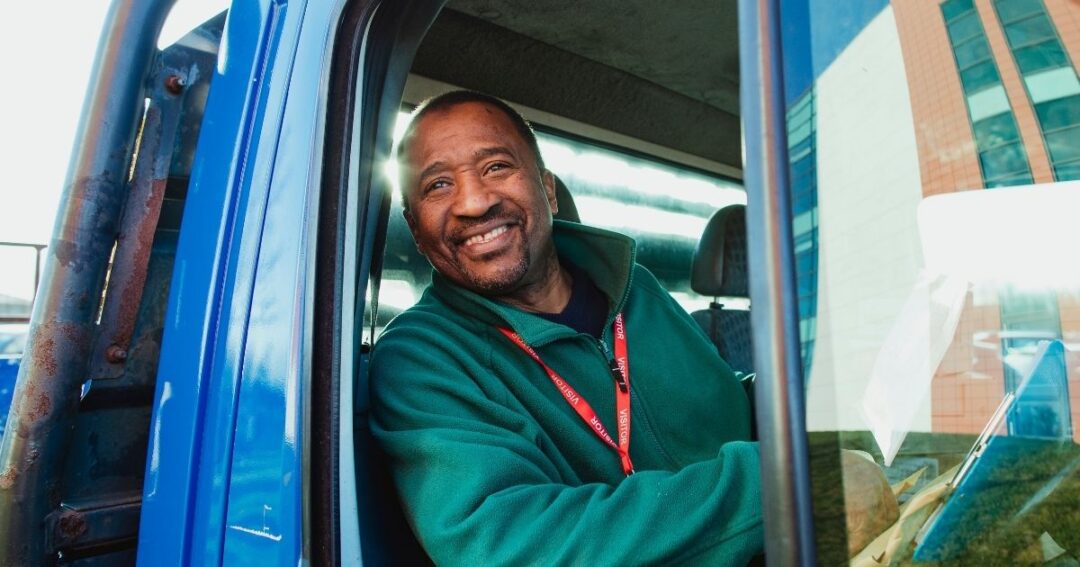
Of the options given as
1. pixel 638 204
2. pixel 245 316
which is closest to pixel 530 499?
pixel 245 316

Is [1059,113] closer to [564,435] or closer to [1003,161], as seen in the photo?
[1003,161]

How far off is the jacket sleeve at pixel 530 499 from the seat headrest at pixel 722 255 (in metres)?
1.69

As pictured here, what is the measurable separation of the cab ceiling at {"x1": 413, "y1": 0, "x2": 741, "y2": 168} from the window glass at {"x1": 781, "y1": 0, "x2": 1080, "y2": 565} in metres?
1.88

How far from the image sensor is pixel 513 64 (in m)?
3.08

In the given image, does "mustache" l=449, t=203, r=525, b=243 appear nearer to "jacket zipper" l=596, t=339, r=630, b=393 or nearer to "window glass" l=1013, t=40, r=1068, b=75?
"jacket zipper" l=596, t=339, r=630, b=393

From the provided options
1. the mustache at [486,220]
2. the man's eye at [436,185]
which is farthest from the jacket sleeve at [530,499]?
the man's eye at [436,185]

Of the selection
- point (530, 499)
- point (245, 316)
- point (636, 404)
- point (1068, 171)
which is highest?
point (1068, 171)

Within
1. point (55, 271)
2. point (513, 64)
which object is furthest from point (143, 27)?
point (513, 64)

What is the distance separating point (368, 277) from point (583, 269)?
0.78m

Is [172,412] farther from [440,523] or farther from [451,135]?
[451,135]

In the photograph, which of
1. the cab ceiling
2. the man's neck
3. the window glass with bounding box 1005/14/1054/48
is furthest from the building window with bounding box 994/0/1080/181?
the cab ceiling

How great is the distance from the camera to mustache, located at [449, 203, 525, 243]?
6.19ft

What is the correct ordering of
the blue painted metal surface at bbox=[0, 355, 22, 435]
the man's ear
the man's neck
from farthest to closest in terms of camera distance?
the man's ear < the blue painted metal surface at bbox=[0, 355, 22, 435] < the man's neck

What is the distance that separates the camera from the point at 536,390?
1.54 meters
